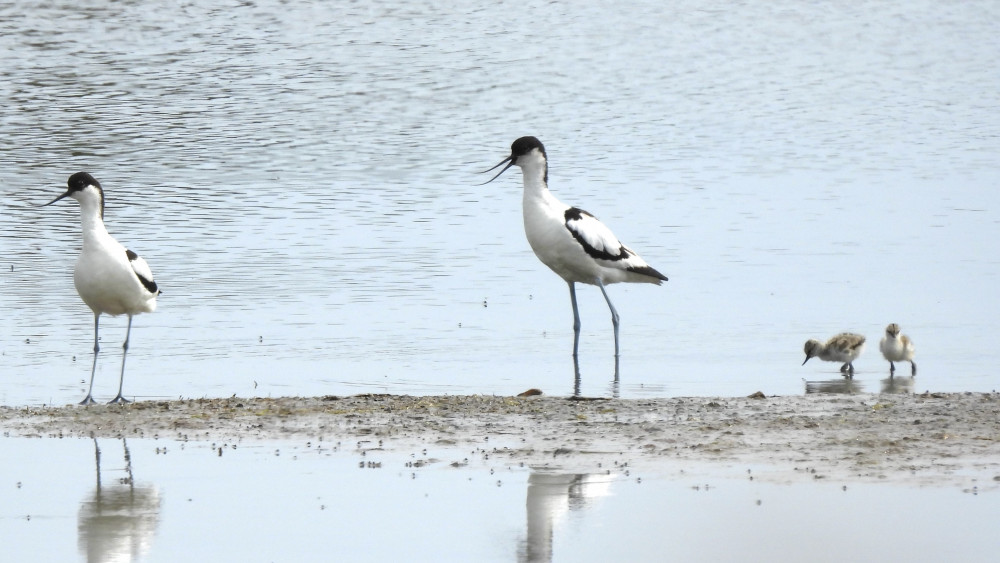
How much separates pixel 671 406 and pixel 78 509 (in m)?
3.94

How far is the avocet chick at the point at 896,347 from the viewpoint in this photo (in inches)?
479

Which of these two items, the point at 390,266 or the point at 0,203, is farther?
the point at 0,203

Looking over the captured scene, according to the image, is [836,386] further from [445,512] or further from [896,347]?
[445,512]

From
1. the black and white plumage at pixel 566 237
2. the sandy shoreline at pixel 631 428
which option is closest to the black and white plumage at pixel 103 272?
the sandy shoreline at pixel 631 428

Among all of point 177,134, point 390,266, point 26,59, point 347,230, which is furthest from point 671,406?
point 26,59

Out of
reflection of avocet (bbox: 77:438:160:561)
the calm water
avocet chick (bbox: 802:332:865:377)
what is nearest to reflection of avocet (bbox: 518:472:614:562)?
reflection of avocet (bbox: 77:438:160:561)

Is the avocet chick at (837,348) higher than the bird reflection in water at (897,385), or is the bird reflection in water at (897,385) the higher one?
the avocet chick at (837,348)

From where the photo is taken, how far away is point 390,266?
1675 centimetres

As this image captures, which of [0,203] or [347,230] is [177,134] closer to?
[0,203]

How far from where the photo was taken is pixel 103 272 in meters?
11.0

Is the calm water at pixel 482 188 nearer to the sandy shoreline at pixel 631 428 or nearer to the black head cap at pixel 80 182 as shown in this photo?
the sandy shoreline at pixel 631 428

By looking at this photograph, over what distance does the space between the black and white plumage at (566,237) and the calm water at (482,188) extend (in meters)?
0.58

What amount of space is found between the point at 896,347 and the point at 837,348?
0.44m

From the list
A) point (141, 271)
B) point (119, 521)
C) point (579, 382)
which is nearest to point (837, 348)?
point (579, 382)
